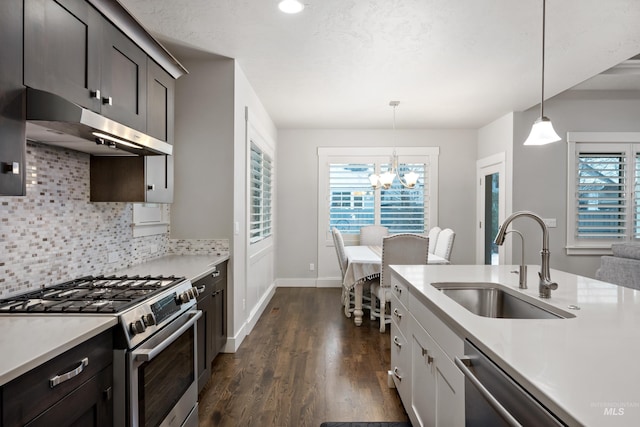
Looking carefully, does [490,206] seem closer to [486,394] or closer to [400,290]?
[400,290]

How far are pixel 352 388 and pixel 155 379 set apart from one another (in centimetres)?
148

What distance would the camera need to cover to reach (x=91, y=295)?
67.9 inches

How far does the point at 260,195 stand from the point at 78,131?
2982 millimetres

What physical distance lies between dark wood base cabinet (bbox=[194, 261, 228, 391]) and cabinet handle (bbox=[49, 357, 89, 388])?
1137mm

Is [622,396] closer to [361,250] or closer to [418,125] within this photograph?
[361,250]

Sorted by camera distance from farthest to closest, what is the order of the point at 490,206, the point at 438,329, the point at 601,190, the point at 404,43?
the point at 490,206
the point at 601,190
the point at 404,43
the point at 438,329

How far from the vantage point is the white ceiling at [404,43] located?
97.0 inches

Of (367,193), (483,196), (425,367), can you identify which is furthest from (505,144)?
(425,367)

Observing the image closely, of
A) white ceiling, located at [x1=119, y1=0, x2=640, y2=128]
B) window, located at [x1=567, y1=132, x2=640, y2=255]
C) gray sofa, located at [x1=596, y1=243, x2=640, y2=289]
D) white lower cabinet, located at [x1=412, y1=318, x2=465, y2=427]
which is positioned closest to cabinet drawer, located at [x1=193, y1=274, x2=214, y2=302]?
white lower cabinet, located at [x1=412, y1=318, x2=465, y2=427]

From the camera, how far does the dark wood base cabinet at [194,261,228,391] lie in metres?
2.46

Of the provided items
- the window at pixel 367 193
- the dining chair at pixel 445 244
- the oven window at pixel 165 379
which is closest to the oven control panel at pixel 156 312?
the oven window at pixel 165 379

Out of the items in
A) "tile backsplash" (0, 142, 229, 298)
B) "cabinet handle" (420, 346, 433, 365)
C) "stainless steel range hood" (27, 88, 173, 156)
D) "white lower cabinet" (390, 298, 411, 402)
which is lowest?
"white lower cabinet" (390, 298, 411, 402)

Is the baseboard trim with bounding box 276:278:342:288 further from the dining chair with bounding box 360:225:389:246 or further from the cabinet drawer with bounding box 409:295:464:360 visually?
the cabinet drawer with bounding box 409:295:464:360

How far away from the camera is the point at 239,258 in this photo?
344 cm
